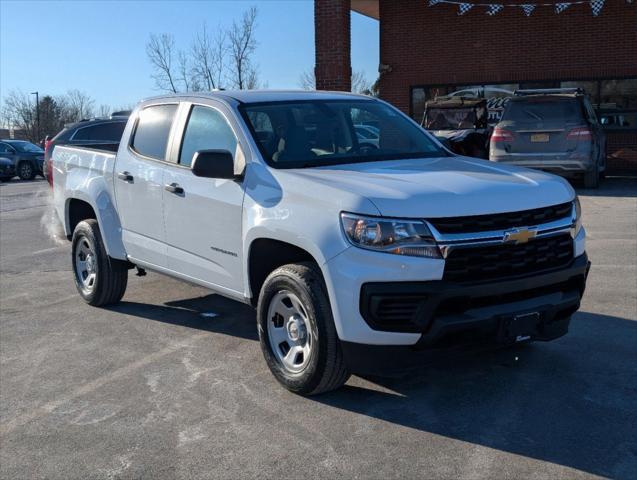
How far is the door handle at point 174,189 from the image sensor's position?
18.1 feet

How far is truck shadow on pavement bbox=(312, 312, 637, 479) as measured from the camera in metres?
3.79

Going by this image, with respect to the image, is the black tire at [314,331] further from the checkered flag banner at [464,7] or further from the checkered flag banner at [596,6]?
the checkered flag banner at [464,7]

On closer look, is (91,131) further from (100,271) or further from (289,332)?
(289,332)

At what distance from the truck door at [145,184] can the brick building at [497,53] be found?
11614mm

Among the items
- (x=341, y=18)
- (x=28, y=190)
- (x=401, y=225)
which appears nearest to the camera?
(x=401, y=225)

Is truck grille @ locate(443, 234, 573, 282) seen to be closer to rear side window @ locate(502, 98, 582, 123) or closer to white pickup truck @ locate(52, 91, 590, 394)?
white pickup truck @ locate(52, 91, 590, 394)

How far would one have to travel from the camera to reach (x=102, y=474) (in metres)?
3.71

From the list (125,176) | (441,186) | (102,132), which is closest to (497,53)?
(102,132)

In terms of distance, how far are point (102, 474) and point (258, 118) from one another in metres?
2.65

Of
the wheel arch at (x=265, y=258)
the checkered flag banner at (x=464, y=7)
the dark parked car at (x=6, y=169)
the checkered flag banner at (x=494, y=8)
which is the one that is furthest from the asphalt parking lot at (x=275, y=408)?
the dark parked car at (x=6, y=169)

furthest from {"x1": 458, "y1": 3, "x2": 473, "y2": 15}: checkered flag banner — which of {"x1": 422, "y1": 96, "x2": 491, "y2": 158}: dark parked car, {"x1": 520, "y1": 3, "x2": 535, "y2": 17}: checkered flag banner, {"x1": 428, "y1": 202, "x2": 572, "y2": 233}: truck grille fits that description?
{"x1": 428, "y1": 202, "x2": 572, "y2": 233}: truck grille

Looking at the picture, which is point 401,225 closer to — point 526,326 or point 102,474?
point 526,326

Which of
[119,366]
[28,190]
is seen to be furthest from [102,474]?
[28,190]

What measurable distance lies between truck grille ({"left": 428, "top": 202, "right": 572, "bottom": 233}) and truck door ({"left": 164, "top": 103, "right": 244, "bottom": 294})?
151 centimetres
